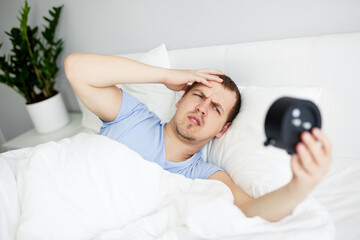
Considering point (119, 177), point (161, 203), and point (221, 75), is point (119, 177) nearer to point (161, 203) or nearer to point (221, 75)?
point (161, 203)

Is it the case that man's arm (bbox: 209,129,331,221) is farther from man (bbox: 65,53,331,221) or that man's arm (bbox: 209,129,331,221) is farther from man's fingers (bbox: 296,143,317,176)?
man (bbox: 65,53,331,221)

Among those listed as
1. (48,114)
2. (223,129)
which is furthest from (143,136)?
(48,114)

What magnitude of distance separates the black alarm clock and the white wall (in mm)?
821

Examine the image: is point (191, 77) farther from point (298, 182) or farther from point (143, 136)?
point (298, 182)

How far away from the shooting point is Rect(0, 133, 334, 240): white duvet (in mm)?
778

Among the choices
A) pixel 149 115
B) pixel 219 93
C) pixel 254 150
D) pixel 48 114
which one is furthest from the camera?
pixel 48 114

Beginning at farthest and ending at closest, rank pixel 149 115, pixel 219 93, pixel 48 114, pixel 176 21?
pixel 48 114 < pixel 176 21 < pixel 149 115 < pixel 219 93

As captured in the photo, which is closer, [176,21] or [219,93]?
[219,93]

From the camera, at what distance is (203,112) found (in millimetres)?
1146

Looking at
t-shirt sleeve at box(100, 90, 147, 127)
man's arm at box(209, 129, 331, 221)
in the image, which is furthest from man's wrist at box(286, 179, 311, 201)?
t-shirt sleeve at box(100, 90, 147, 127)

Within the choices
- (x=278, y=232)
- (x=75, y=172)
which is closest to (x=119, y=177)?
(x=75, y=172)

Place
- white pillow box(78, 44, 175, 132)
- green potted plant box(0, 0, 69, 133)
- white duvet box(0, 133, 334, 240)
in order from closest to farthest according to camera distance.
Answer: white duvet box(0, 133, 334, 240) < white pillow box(78, 44, 175, 132) < green potted plant box(0, 0, 69, 133)

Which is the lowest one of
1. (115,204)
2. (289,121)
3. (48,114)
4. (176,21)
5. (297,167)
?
(48,114)

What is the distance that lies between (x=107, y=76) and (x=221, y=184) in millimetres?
621
